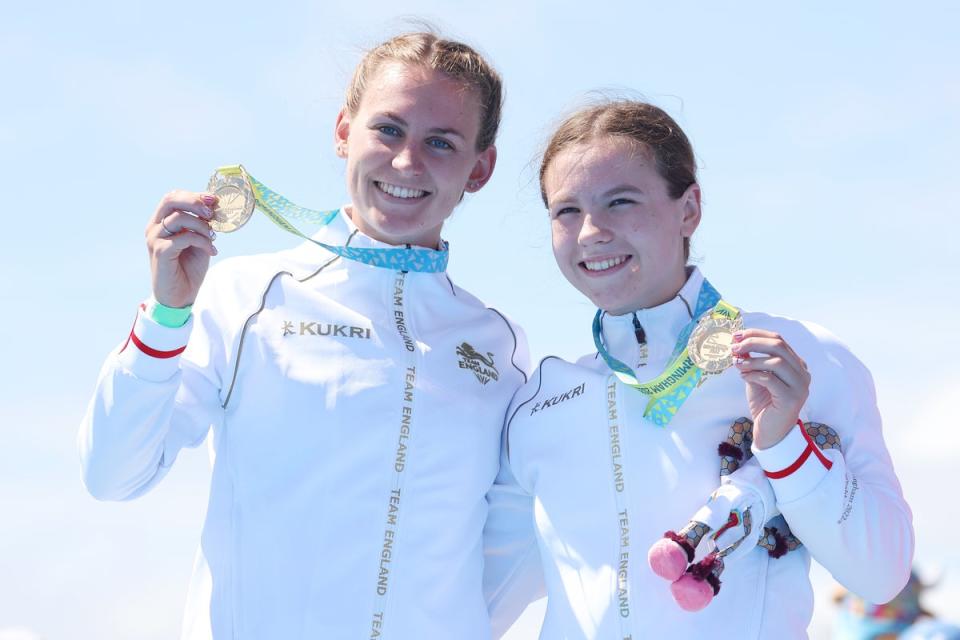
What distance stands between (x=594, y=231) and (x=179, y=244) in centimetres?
152

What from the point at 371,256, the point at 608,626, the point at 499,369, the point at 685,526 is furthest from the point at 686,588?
the point at 371,256

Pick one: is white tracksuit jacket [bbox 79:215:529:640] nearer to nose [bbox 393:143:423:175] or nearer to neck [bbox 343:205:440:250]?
neck [bbox 343:205:440:250]

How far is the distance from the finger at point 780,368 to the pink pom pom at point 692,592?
0.69 m

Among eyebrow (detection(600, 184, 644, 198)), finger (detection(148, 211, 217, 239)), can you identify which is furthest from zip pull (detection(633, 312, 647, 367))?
finger (detection(148, 211, 217, 239))

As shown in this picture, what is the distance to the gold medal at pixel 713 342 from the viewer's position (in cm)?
369

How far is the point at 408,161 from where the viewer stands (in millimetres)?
4469

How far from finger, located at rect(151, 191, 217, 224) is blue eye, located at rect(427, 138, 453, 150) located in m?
1.03

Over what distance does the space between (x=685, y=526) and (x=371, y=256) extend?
1.74m

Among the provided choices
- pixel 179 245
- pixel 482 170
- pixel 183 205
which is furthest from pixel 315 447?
pixel 482 170

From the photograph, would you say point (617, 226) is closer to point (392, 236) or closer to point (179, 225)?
point (392, 236)

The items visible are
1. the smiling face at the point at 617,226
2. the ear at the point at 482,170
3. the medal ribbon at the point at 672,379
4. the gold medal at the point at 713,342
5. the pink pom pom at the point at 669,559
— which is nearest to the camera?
the pink pom pom at the point at 669,559

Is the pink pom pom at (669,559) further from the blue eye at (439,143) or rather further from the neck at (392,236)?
the blue eye at (439,143)

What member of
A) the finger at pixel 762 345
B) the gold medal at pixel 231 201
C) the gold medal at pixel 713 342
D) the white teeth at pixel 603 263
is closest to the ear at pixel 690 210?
the white teeth at pixel 603 263

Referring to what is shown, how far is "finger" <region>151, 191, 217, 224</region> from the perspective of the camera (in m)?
3.96
